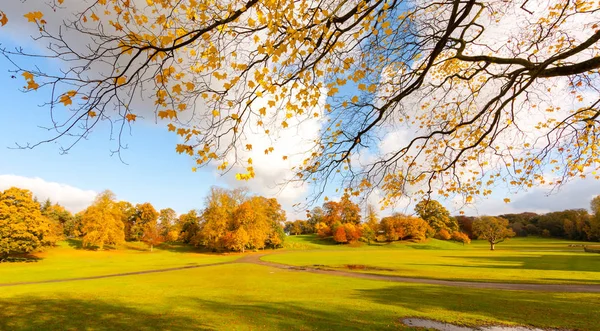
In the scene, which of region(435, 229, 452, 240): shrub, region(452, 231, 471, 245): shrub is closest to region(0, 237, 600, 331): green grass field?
region(452, 231, 471, 245): shrub

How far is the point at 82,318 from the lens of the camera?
9352mm

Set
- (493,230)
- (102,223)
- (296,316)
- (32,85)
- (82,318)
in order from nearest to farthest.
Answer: (32,85) < (82,318) < (296,316) < (102,223) < (493,230)

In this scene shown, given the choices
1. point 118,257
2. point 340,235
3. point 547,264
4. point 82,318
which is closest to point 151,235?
point 118,257

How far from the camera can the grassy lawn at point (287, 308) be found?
8766 millimetres

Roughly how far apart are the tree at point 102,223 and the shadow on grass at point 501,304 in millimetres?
53517

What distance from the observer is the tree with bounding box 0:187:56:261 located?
A: 3600 centimetres

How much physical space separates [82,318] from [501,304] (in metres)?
15.8

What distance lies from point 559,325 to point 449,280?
37.0 ft

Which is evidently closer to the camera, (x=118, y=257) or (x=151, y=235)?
(x=118, y=257)

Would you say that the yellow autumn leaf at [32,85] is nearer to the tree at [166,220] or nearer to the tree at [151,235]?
the tree at [151,235]

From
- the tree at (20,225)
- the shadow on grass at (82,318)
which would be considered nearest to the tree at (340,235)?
the tree at (20,225)

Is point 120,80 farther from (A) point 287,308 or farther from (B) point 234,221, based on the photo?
(B) point 234,221

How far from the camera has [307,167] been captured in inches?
222

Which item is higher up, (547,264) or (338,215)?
(338,215)
